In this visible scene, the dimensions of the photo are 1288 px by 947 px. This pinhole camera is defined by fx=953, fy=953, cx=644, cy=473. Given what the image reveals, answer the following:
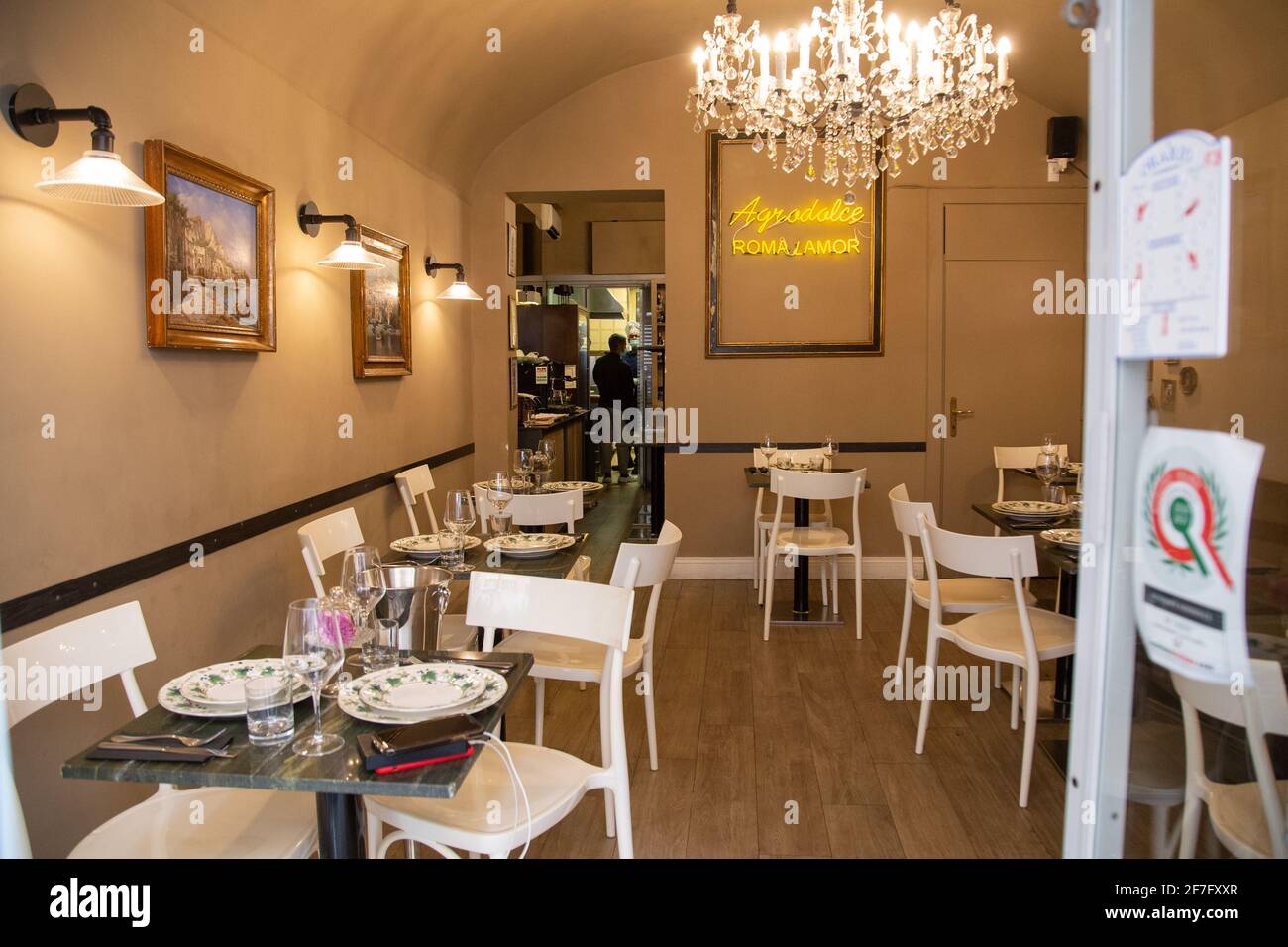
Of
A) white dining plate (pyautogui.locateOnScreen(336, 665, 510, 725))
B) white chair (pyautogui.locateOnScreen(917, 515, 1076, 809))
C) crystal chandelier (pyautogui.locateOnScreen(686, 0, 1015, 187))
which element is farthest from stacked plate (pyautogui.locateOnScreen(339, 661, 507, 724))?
crystal chandelier (pyautogui.locateOnScreen(686, 0, 1015, 187))

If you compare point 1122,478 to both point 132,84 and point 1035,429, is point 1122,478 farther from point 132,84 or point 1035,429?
point 1035,429

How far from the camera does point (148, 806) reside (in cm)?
219

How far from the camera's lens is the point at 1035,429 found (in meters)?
6.94

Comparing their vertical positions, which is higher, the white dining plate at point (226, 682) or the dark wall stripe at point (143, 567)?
the dark wall stripe at point (143, 567)

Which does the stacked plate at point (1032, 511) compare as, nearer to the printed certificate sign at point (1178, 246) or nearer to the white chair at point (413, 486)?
the white chair at point (413, 486)

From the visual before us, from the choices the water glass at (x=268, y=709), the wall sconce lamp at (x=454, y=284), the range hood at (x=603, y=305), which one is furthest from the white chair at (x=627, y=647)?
the range hood at (x=603, y=305)

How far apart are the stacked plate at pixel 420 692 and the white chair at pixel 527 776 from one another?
0.49 feet

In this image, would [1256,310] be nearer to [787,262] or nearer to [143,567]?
[143,567]

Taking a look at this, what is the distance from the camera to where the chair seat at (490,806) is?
206cm

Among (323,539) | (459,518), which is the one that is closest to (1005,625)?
(459,518)

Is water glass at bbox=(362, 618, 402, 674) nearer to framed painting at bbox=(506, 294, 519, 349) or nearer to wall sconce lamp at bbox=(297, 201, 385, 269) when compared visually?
wall sconce lamp at bbox=(297, 201, 385, 269)

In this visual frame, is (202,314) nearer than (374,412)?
Yes

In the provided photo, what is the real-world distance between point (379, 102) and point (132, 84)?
6.74 feet
